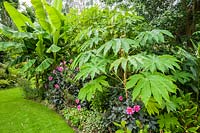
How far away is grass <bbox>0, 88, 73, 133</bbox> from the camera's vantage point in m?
4.44

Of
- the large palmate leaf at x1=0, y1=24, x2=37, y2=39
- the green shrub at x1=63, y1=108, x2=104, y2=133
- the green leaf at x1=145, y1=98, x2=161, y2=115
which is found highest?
the large palmate leaf at x1=0, y1=24, x2=37, y2=39

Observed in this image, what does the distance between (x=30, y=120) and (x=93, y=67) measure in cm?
251

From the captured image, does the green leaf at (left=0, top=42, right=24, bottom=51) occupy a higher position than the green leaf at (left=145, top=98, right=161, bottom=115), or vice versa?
the green leaf at (left=0, top=42, right=24, bottom=51)

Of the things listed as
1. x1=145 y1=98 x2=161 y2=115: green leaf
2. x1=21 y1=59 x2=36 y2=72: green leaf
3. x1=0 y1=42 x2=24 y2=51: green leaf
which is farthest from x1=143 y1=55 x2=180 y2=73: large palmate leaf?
x1=0 y1=42 x2=24 y2=51: green leaf

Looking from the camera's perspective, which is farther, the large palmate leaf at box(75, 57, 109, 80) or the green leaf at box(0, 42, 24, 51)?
the green leaf at box(0, 42, 24, 51)

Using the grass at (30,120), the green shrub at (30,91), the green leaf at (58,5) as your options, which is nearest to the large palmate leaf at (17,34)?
the green leaf at (58,5)

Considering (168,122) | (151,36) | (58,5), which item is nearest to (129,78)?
(151,36)

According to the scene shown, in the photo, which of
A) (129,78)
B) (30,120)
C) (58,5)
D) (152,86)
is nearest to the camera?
(152,86)

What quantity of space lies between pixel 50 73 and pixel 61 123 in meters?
2.02

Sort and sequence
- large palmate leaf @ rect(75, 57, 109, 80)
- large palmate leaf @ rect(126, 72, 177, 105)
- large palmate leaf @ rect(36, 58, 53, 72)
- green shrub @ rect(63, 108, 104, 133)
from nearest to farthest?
1. large palmate leaf @ rect(126, 72, 177, 105)
2. large palmate leaf @ rect(75, 57, 109, 80)
3. green shrub @ rect(63, 108, 104, 133)
4. large palmate leaf @ rect(36, 58, 53, 72)

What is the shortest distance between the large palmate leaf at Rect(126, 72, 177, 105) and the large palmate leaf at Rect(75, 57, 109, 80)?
1.38 ft

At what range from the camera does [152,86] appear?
8.70 feet

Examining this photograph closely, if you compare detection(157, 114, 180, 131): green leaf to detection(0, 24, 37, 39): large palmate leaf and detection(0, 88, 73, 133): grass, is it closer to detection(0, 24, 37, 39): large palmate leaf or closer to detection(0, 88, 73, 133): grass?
detection(0, 88, 73, 133): grass

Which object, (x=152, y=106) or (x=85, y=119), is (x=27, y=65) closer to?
(x=85, y=119)
